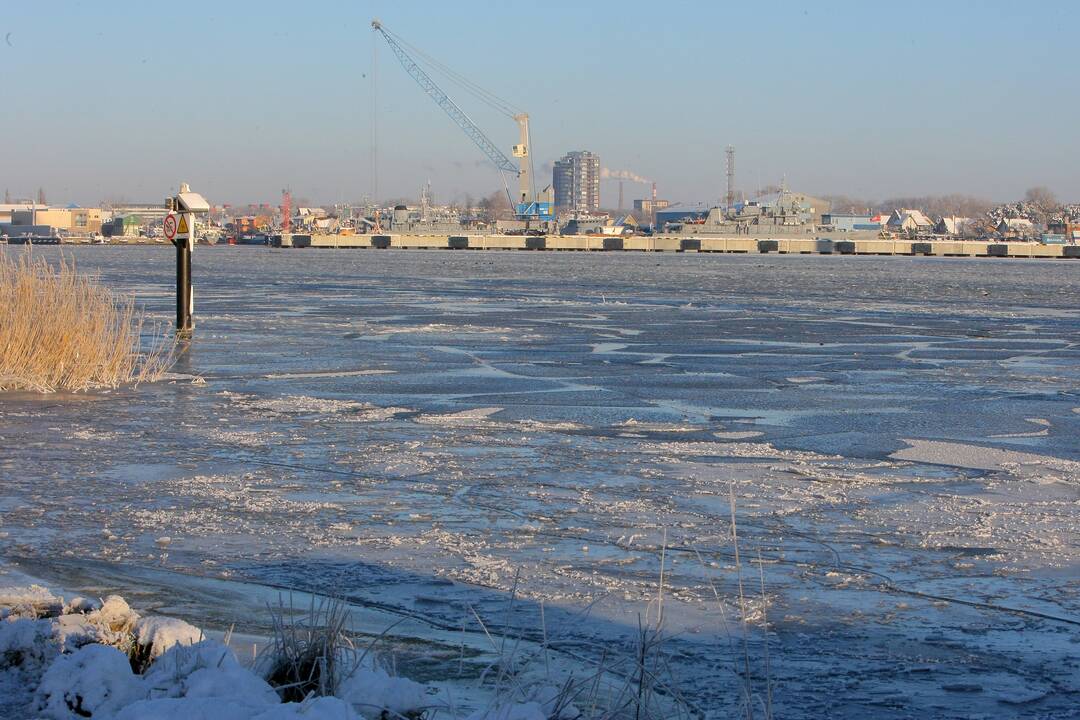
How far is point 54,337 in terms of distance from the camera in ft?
40.3

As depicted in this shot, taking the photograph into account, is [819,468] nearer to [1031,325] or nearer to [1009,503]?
[1009,503]

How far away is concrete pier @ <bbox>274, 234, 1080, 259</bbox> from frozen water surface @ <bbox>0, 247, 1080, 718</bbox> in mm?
112743

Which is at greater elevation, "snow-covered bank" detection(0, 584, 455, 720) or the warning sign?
the warning sign

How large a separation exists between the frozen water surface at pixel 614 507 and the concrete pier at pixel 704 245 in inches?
4439

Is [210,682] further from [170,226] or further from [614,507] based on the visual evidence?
[170,226]

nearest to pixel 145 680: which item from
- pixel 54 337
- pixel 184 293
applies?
pixel 54 337

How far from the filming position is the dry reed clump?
1211cm

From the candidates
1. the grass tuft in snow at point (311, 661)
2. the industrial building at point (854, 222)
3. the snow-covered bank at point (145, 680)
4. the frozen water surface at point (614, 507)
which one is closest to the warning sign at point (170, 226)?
the frozen water surface at point (614, 507)

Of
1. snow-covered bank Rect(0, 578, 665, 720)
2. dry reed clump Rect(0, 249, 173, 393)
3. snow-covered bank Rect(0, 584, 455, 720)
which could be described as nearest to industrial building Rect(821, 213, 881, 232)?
dry reed clump Rect(0, 249, 173, 393)

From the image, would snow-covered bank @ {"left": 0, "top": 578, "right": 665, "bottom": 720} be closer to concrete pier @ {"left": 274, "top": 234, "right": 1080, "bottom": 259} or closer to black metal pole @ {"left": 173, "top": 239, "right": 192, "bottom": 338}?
black metal pole @ {"left": 173, "top": 239, "right": 192, "bottom": 338}

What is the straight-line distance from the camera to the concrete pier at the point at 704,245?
128 metres

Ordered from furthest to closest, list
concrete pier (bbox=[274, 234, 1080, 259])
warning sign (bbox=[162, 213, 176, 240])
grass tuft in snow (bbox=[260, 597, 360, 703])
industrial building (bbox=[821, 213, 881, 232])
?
1. industrial building (bbox=[821, 213, 881, 232])
2. concrete pier (bbox=[274, 234, 1080, 259])
3. warning sign (bbox=[162, 213, 176, 240])
4. grass tuft in snow (bbox=[260, 597, 360, 703])

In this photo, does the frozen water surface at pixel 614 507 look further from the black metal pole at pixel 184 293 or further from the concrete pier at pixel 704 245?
the concrete pier at pixel 704 245

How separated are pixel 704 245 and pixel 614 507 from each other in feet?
413
